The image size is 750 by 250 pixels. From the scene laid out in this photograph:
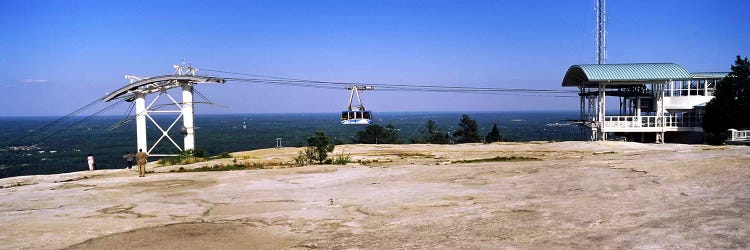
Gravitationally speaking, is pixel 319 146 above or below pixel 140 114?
below

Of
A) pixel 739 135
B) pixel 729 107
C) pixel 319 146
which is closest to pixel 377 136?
pixel 729 107

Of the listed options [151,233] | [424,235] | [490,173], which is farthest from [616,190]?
[151,233]

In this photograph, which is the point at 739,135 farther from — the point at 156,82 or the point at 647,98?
the point at 156,82

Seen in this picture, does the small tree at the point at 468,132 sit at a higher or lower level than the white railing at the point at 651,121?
lower

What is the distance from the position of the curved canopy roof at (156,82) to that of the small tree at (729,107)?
102 ft

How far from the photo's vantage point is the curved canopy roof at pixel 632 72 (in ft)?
116

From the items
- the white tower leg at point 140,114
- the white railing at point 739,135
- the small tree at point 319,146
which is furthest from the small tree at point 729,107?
the white tower leg at point 140,114

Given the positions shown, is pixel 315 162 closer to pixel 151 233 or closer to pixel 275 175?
pixel 275 175

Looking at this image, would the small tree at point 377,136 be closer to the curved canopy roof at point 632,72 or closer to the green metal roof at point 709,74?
the curved canopy roof at point 632,72

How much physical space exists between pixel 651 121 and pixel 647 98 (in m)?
2.41

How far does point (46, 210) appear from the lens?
1424 centimetres

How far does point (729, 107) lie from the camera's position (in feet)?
114

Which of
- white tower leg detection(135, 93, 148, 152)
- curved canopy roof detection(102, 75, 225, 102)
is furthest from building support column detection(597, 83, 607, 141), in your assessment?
white tower leg detection(135, 93, 148, 152)

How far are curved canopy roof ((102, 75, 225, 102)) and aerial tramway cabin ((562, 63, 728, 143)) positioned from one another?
79.3 ft
